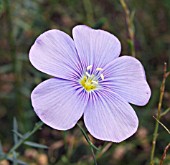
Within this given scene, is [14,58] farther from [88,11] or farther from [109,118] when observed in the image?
[109,118]

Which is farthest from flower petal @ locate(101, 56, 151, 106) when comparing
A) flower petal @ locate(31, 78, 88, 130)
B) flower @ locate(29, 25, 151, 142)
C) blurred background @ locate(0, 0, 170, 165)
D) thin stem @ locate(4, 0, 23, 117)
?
thin stem @ locate(4, 0, 23, 117)

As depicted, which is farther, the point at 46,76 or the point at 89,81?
the point at 46,76

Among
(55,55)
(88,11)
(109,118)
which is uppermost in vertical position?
(55,55)

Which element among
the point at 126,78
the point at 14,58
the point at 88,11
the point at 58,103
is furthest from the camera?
the point at 88,11

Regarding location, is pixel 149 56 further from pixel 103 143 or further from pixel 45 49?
pixel 45 49

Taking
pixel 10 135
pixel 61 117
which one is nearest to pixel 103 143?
pixel 61 117

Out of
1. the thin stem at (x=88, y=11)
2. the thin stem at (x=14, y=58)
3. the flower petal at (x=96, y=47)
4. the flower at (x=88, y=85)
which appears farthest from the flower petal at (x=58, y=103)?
the thin stem at (x=88, y=11)

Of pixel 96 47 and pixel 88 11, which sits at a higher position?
pixel 96 47

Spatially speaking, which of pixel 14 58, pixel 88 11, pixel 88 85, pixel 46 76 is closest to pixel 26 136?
pixel 88 85
